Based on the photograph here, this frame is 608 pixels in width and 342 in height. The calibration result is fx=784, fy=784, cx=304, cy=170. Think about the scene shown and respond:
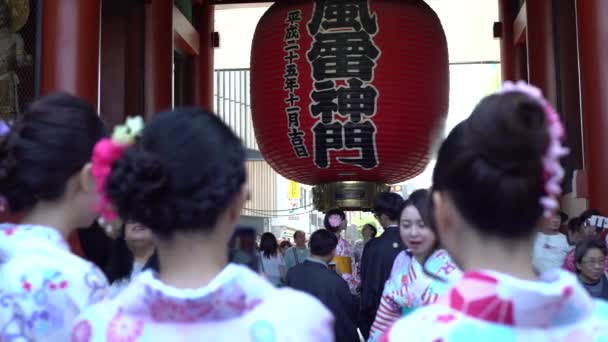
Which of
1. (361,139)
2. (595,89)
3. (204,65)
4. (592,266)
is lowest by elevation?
(592,266)

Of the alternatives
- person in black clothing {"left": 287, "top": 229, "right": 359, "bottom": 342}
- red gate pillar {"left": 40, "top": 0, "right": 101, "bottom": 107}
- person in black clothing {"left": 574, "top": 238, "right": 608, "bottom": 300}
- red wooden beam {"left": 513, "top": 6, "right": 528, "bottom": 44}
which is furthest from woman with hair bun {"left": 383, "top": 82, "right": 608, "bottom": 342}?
red wooden beam {"left": 513, "top": 6, "right": 528, "bottom": 44}

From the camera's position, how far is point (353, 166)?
20.2 feet

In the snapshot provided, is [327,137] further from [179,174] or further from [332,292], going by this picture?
[179,174]

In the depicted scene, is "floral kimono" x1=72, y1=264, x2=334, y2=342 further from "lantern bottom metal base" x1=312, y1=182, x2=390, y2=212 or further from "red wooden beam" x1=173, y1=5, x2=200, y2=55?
"red wooden beam" x1=173, y1=5, x2=200, y2=55

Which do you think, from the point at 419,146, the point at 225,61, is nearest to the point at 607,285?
the point at 419,146

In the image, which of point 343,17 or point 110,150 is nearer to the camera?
point 110,150

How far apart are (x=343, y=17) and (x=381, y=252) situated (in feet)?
7.23

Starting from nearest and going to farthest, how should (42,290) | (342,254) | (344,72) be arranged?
(42,290) < (344,72) < (342,254)

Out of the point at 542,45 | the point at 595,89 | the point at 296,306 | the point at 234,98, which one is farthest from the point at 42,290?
the point at 234,98

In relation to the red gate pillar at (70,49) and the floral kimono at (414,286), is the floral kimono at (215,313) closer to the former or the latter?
the floral kimono at (414,286)

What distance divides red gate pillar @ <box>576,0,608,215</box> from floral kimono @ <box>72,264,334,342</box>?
4145 mm

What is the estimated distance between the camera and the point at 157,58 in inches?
276

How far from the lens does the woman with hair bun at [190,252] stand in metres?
1.15

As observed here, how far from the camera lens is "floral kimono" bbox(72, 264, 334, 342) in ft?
3.79
